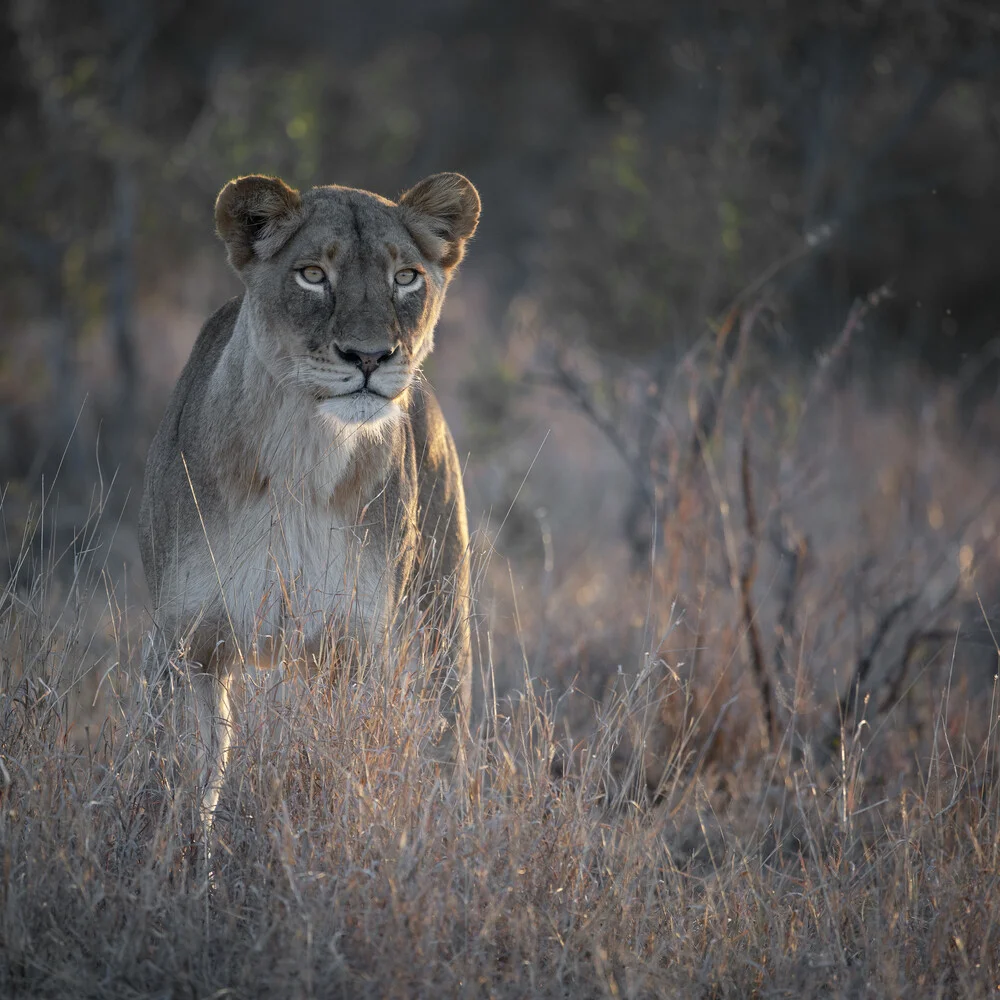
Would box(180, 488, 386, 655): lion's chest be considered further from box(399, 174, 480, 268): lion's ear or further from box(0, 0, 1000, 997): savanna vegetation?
box(399, 174, 480, 268): lion's ear

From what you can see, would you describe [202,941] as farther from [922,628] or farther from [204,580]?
[922,628]

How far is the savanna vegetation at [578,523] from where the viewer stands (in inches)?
122

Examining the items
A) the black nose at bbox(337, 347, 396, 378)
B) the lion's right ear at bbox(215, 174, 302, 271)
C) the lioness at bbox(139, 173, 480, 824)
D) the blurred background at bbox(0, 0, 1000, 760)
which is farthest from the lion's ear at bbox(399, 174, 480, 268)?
the blurred background at bbox(0, 0, 1000, 760)

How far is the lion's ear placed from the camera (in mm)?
4031

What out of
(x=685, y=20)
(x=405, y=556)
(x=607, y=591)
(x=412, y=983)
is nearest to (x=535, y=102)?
(x=685, y=20)

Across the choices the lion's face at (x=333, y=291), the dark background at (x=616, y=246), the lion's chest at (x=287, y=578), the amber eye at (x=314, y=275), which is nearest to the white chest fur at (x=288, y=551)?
the lion's chest at (x=287, y=578)

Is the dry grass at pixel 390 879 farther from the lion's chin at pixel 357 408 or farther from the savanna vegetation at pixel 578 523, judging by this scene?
the lion's chin at pixel 357 408

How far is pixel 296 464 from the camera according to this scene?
3.71 metres

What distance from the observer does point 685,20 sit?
1339 centimetres

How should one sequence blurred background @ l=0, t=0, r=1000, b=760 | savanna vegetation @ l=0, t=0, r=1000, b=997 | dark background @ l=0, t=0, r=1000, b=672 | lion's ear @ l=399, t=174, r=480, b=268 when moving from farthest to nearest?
dark background @ l=0, t=0, r=1000, b=672 < blurred background @ l=0, t=0, r=1000, b=760 < lion's ear @ l=399, t=174, r=480, b=268 < savanna vegetation @ l=0, t=0, r=1000, b=997

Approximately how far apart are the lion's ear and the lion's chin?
0.73m

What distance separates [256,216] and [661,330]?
5.52 meters

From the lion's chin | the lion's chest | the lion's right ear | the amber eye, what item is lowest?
the lion's chest

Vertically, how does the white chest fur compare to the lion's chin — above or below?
below
